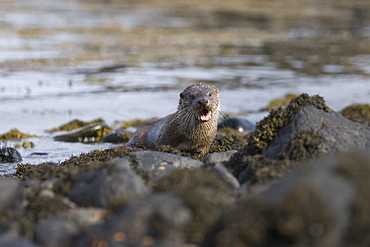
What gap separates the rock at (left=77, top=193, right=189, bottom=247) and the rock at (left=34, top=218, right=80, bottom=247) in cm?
10

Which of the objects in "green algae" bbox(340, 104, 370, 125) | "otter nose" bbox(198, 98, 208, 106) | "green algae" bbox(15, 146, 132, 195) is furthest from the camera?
"green algae" bbox(340, 104, 370, 125)

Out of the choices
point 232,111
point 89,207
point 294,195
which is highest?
point 294,195

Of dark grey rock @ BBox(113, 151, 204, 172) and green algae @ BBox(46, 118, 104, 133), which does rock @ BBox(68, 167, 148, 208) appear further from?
green algae @ BBox(46, 118, 104, 133)

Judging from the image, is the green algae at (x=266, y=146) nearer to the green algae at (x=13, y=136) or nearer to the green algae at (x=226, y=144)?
the green algae at (x=226, y=144)

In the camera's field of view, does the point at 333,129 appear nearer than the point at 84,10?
Yes

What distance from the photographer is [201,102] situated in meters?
7.04

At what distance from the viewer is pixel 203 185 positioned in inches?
170

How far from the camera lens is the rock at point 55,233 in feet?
12.2

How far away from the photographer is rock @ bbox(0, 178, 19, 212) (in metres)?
4.08

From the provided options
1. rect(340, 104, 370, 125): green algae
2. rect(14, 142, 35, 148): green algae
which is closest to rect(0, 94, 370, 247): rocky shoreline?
rect(14, 142, 35, 148): green algae

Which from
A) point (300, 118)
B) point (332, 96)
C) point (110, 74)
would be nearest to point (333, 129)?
point (300, 118)

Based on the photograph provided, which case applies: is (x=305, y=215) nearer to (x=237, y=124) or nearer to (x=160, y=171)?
(x=160, y=171)

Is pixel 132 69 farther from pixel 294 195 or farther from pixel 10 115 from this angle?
pixel 294 195

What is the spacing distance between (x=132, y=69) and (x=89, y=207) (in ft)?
45.2
